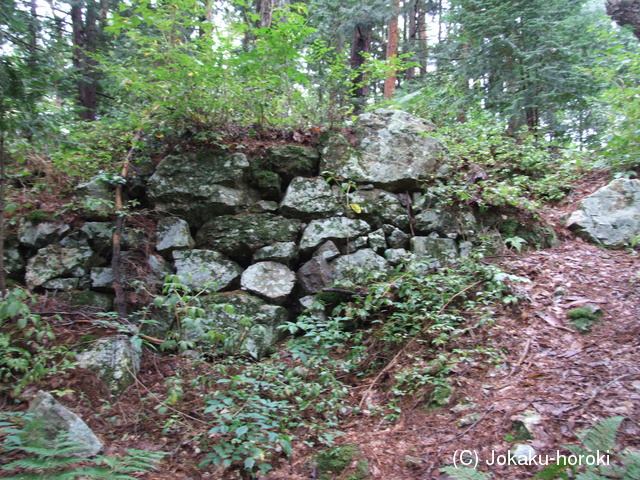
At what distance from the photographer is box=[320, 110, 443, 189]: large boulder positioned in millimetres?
5105

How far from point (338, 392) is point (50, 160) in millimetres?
4927

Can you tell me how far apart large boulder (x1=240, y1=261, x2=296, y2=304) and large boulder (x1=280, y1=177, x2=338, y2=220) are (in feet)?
2.53

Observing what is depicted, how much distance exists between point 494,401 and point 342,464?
4.24 feet

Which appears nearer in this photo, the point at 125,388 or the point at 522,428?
the point at 522,428

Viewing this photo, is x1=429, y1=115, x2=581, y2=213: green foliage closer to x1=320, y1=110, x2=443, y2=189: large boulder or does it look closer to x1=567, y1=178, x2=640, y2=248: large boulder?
x1=320, y1=110, x2=443, y2=189: large boulder

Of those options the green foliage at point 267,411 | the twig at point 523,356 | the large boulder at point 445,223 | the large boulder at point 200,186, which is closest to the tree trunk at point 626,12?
the large boulder at point 445,223

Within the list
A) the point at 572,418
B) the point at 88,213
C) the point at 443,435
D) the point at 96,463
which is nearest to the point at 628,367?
the point at 572,418

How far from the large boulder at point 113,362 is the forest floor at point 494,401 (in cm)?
9

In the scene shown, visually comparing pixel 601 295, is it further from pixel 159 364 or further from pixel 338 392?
pixel 159 364

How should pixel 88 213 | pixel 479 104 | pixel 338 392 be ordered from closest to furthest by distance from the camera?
pixel 338 392, pixel 88 213, pixel 479 104

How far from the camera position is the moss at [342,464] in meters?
2.45

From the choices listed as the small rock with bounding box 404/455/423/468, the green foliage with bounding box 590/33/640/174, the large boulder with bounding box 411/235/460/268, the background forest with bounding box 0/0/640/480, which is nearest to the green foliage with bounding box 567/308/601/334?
the background forest with bounding box 0/0/640/480

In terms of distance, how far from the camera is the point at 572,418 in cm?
244

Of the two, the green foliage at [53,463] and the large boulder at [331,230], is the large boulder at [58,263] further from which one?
the large boulder at [331,230]
